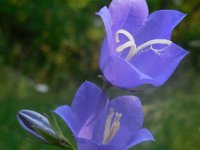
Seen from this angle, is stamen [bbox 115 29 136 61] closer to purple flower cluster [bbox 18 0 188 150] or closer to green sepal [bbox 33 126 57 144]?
purple flower cluster [bbox 18 0 188 150]

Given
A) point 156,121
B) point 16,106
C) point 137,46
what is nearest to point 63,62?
point 16,106

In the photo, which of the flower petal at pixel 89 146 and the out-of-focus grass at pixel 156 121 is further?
the out-of-focus grass at pixel 156 121

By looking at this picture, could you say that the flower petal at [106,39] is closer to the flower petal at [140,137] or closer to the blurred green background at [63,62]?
the flower petal at [140,137]

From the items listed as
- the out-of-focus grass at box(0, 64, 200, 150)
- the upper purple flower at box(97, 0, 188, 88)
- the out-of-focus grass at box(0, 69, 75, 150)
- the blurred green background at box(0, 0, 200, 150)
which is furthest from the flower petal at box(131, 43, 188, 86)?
the blurred green background at box(0, 0, 200, 150)

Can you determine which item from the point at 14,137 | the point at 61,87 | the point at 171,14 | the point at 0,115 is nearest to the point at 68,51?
the point at 61,87

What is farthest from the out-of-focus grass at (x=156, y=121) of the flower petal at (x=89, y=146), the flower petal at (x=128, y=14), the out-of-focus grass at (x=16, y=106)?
the flower petal at (x=89, y=146)

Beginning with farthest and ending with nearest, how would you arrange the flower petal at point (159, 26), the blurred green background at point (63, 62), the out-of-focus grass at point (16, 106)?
the blurred green background at point (63, 62), the out-of-focus grass at point (16, 106), the flower petal at point (159, 26)

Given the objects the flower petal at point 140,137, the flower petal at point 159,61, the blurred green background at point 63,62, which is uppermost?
the flower petal at point 159,61

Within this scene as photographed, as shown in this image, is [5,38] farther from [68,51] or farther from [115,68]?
[115,68]
